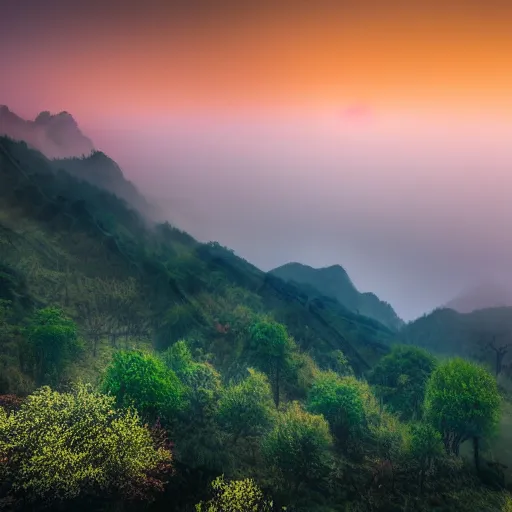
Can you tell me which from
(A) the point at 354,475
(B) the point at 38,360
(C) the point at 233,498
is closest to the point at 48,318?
(B) the point at 38,360

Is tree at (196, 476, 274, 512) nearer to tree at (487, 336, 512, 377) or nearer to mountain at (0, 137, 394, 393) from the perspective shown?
mountain at (0, 137, 394, 393)

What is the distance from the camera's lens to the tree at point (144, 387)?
50.4 m

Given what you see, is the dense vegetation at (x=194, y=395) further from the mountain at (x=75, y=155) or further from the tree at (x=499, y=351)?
the tree at (x=499, y=351)

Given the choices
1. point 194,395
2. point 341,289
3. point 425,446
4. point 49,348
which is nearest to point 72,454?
point 194,395

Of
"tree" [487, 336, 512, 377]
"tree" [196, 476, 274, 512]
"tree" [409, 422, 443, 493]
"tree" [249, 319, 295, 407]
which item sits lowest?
"tree" [196, 476, 274, 512]

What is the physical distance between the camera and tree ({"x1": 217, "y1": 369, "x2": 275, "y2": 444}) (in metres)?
55.9

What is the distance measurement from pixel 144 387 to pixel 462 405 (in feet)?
141

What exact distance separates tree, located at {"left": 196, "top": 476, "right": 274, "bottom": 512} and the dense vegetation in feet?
0.64

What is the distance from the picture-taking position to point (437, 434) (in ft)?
178

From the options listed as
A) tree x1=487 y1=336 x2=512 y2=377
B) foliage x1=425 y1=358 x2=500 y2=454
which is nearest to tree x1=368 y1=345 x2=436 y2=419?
foliage x1=425 y1=358 x2=500 y2=454

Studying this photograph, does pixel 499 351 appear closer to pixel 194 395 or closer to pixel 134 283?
pixel 194 395

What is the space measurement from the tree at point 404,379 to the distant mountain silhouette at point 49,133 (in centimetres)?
9990

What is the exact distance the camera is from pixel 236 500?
39375 mm

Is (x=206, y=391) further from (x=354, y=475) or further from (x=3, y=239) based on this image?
(x=3, y=239)
